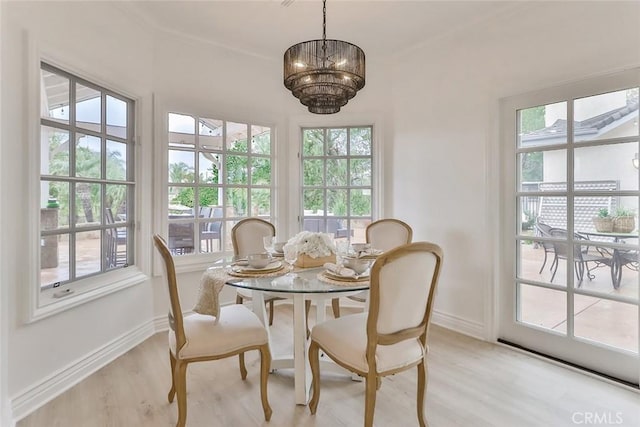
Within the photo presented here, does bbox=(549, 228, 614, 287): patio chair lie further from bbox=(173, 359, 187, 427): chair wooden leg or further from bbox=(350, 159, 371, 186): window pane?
bbox=(173, 359, 187, 427): chair wooden leg

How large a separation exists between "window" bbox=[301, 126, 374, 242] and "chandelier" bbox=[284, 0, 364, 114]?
1.54m

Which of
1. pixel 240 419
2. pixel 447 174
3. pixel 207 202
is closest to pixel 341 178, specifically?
pixel 447 174

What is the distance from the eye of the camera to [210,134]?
125 inches

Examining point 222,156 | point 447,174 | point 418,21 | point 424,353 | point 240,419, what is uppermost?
point 418,21

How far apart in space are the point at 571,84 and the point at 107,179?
134 inches

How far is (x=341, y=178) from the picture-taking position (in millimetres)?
3586

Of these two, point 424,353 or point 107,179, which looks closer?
point 424,353

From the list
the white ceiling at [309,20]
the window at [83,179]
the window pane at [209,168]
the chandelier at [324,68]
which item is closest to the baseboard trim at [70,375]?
the window at [83,179]

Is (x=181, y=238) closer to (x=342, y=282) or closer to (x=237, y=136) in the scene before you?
(x=237, y=136)

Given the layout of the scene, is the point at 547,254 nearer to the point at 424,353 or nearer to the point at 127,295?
the point at 424,353

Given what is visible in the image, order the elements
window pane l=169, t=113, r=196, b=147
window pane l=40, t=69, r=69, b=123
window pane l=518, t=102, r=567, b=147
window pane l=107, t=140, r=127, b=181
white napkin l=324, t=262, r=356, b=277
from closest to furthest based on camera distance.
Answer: white napkin l=324, t=262, r=356, b=277, window pane l=40, t=69, r=69, b=123, window pane l=518, t=102, r=567, b=147, window pane l=107, t=140, r=127, b=181, window pane l=169, t=113, r=196, b=147

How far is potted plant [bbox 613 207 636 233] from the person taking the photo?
6.57 feet

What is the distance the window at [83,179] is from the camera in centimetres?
199

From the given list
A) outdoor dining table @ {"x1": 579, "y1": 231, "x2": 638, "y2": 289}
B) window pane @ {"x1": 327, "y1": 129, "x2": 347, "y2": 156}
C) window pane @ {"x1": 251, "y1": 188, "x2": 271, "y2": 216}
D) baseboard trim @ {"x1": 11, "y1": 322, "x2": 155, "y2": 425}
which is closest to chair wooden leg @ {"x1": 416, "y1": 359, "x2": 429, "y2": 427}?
outdoor dining table @ {"x1": 579, "y1": 231, "x2": 638, "y2": 289}
